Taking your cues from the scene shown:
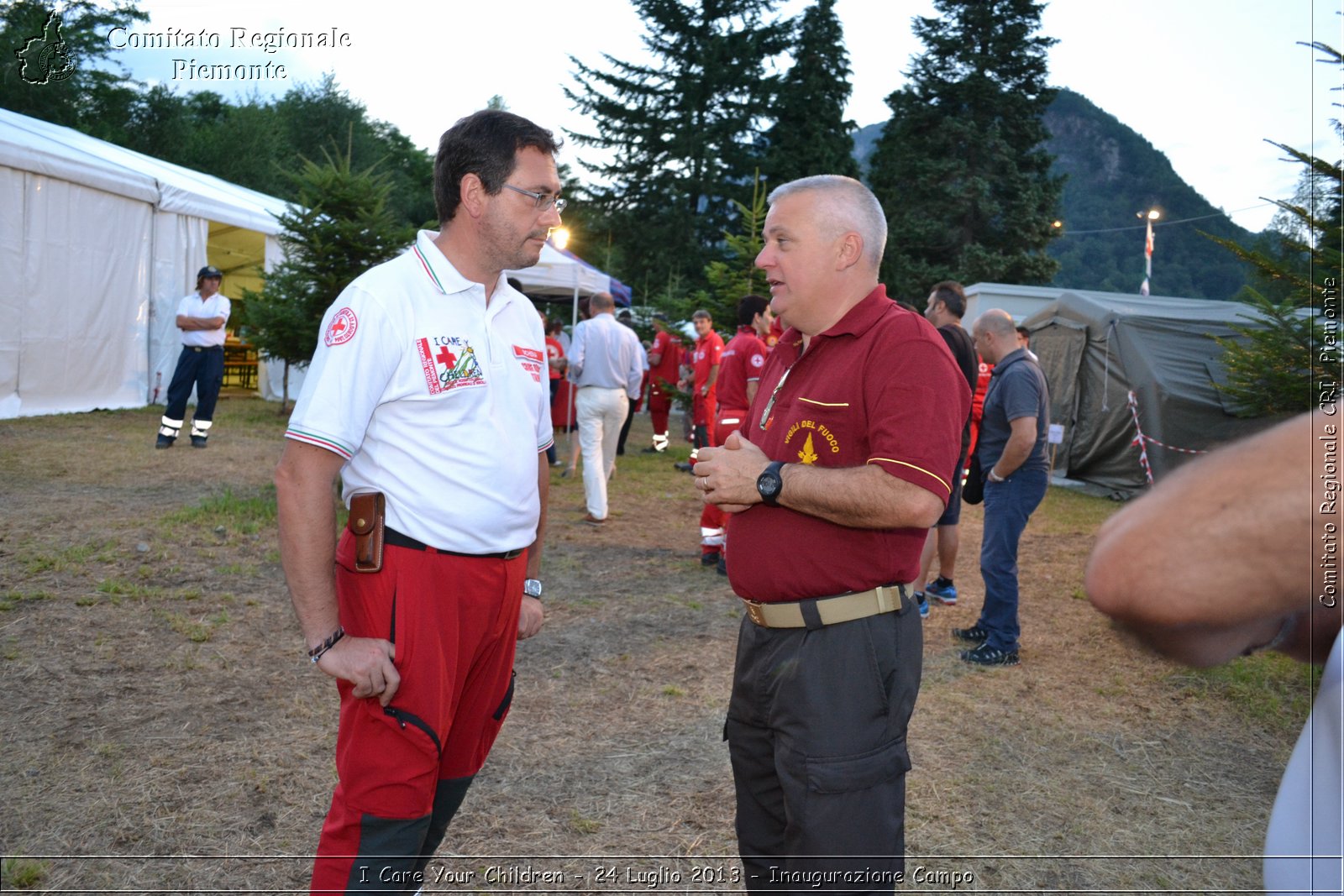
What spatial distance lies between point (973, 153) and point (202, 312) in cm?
Answer: 3514

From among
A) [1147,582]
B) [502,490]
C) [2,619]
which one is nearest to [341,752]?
[502,490]

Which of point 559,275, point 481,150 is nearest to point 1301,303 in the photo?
point 481,150

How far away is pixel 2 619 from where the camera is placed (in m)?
5.32

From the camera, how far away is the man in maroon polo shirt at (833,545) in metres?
2.20

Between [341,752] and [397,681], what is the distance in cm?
27

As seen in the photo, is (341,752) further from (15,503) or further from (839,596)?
(15,503)

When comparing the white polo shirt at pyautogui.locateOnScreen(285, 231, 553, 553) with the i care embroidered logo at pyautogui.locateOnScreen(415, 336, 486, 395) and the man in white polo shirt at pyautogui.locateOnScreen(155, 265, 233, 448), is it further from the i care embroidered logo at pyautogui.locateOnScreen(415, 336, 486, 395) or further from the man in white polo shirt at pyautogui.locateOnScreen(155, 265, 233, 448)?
the man in white polo shirt at pyautogui.locateOnScreen(155, 265, 233, 448)

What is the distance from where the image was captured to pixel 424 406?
2.23 m

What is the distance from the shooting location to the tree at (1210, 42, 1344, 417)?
18.0 ft

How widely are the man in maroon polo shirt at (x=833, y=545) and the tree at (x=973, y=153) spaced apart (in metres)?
36.7

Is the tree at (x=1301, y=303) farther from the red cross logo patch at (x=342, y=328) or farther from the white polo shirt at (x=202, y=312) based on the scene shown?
the white polo shirt at (x=202, y=312)

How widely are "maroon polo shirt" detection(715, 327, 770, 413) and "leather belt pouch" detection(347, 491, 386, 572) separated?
17.9 ft

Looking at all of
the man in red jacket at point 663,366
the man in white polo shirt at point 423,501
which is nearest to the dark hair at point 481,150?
the man in white polo shirt at point 423,501

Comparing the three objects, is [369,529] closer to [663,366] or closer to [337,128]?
[663,366]
